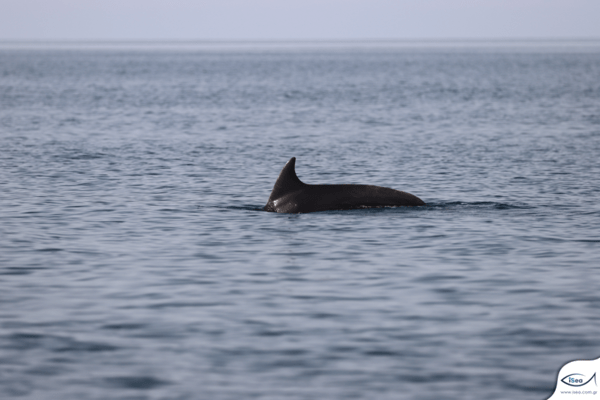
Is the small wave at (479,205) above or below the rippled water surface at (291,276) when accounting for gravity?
below

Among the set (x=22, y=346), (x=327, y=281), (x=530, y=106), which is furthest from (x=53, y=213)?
(x=530, y=106)

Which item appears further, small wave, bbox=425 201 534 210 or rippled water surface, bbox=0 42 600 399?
small wave, bbox=425 201 534 210

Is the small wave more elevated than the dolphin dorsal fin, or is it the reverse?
the dolphin dorsal fin

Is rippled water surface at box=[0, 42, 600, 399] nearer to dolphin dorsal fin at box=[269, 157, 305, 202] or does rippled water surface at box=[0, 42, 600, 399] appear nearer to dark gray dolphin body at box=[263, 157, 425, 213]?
dark gray dolphin body at box=[263, 157, 425, 213]

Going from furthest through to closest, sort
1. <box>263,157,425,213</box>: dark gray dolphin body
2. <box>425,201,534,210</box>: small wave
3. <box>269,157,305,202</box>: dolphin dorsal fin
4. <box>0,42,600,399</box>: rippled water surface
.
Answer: <box>425,201,534,210</box>: small wave
<box>263,157,425,213</box>: dark gray dolphin body
<box>269,157,305,202</box>: dolphin dorsal fin
<box>0,42,600,399</box>: rippled water surface

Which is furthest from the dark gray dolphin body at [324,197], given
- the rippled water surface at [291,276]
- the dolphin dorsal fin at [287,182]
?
the rippled water surface at [291,276]

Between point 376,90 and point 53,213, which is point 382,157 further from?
point 376,90

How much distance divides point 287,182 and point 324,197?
89 centimetres

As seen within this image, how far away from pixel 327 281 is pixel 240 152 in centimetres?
2080

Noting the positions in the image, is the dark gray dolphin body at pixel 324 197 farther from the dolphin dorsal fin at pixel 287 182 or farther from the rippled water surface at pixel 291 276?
the rippled water surface at pixel 291 276

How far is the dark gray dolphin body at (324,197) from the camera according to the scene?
775 inches

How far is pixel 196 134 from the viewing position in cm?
4269

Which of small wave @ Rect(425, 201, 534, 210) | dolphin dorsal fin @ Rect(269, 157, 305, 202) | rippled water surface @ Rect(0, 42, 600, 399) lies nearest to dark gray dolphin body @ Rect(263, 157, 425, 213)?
dolphin dorsal fin @ Rect(269, 157, 305, 202)

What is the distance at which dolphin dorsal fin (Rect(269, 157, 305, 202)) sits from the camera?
1919 cm
